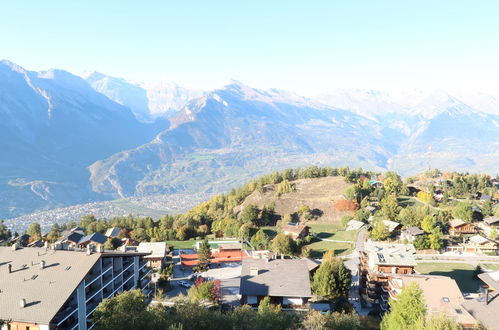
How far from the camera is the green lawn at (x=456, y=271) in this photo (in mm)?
62375

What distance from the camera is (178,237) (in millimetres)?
104625

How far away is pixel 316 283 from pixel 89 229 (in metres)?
78.8

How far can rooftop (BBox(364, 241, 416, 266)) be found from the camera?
58219mm

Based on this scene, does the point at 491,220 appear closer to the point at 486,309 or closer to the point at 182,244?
the point at 486,309

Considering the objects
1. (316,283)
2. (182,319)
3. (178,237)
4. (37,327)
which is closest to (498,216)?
(316,283)

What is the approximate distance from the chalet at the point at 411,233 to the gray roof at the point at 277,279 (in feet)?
124

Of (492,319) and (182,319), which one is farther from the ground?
(182,319)

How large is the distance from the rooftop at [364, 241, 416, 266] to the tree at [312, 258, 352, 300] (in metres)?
5.77

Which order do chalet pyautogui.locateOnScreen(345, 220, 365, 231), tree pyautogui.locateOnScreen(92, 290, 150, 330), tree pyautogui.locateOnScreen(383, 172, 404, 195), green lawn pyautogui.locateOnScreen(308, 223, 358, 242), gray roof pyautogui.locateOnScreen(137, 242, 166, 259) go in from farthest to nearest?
1. tree pyautogui.locateOnScreen(383, 172, 404, 195)
2. chalet pyautogui.locateOnScreen(345, 220, 365, 231)
3. green lawn pyautogui.locateOnScreen(308, 223, 358, 242)
4. gray roof pyautogui.locateOnScreen(137, 242, 166, 259)
5. tree pyautogui.locateOnScreen(92, 290, 150, 330)

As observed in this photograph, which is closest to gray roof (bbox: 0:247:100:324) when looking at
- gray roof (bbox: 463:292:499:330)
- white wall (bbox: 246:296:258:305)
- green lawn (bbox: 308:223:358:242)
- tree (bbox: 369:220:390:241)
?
white wall (bbox: 246:296:258:305)

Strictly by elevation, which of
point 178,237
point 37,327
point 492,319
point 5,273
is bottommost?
point 178,237

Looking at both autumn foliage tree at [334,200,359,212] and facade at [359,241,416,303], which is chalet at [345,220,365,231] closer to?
autumn foliage tree at [334,200,359,212]

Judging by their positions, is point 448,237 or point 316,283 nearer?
point 316,283

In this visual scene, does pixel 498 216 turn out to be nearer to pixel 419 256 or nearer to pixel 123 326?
pixel 419 256
